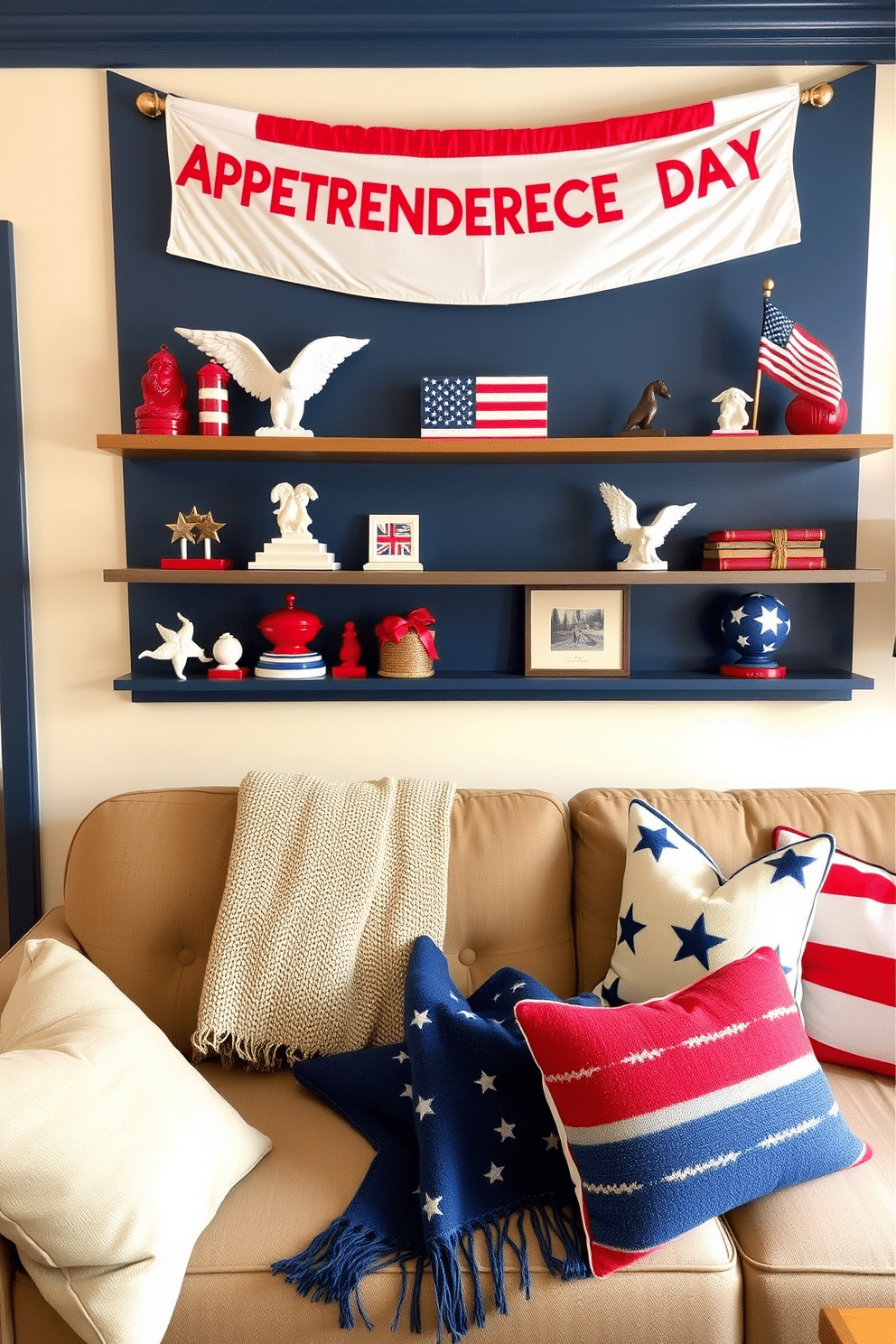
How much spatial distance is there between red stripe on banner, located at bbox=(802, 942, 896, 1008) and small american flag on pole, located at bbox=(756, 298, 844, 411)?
1.11 m

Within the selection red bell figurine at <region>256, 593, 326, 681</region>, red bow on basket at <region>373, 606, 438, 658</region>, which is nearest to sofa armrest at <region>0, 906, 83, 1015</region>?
red bell figurine at <region>256, 593, 326, 681</region>

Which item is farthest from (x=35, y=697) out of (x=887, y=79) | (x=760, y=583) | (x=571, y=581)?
(x=887, y=79)

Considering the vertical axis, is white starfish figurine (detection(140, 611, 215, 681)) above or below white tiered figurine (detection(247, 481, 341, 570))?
below

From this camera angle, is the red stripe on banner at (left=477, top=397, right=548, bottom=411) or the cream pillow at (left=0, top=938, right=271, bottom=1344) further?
the red stripe on banner at (left=477, top=397, right=548, bottom=411)

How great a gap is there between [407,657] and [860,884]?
1.00 metres

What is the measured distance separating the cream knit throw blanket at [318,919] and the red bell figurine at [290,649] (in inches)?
13.1

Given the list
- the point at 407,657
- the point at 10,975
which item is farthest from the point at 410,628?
the point at 10,975

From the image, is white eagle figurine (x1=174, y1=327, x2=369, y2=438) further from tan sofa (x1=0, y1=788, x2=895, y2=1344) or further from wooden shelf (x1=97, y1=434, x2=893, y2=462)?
tan sofa (x1=0, y1=788, x2=895, y2=1344)

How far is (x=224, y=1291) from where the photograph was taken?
4.10ft

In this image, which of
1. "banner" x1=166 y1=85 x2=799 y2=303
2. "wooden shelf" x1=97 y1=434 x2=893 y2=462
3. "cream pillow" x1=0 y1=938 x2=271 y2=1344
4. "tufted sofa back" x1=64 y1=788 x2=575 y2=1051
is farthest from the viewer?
"banner" x1=166 y1=85 x2=799 y2=303

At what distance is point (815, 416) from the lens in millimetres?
2029

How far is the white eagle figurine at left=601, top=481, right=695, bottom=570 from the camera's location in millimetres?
2072

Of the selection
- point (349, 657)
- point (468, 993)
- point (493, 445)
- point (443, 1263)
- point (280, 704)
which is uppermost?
point (493, 445)

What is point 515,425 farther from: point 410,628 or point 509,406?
point 410,628
